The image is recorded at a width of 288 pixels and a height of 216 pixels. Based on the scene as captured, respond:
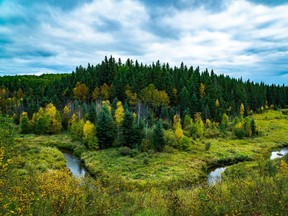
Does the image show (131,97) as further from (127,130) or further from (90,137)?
(90,137)

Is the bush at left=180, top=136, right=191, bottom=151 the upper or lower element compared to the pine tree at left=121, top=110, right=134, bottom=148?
lower

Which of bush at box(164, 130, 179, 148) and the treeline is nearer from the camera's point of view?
bush at box(164, 130, 179, 148)

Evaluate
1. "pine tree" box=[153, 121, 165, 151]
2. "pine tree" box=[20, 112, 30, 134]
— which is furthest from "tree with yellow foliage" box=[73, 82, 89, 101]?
"pine tree" box=[153, 121, 165, 151]

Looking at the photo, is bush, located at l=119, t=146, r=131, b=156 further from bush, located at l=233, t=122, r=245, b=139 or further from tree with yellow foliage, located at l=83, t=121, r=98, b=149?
bush, located at l=233, t=122, r=245, b=139

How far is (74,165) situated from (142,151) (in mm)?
13716

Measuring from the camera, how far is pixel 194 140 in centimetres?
6844

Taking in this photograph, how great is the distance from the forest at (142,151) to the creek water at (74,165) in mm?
1373

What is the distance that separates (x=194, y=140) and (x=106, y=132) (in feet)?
72.5

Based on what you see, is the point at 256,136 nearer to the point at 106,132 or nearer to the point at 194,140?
the point at 194,140

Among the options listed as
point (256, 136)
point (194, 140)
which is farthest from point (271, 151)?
point (194, 140)

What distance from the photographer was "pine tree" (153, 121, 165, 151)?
5722 cm

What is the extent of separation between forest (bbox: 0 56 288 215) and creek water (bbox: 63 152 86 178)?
1.37 metres

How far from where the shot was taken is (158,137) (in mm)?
57312

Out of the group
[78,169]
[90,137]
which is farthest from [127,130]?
[78,169]
